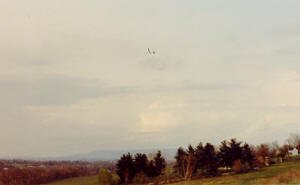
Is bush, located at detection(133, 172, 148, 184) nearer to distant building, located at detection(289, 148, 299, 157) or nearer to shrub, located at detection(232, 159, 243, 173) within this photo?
shrub, located at detection(232, 159, 243, 173)

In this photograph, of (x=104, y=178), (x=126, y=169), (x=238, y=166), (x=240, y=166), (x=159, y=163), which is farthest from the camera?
(x=159, y=163)

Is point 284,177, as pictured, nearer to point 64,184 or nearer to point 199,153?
point 199,153

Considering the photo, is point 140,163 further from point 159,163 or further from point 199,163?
point 199,163

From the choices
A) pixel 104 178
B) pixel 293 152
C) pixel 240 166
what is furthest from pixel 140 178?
pixel 293 152

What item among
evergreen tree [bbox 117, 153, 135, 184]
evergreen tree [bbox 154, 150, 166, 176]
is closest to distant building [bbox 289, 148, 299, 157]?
evergreen tree [bbox 154, 150, 166, 176]

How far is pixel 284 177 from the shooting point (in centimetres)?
6856

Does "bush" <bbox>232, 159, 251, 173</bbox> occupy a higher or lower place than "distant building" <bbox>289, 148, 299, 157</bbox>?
lower

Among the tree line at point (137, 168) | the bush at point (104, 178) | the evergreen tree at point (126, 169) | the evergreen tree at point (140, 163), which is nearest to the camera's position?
the bush at point (104, 178)

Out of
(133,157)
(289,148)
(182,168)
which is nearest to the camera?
(182,168)

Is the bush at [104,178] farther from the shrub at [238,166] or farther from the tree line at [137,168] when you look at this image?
the shrub at [238,166]

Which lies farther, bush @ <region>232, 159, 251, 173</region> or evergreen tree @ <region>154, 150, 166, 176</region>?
evergreen tree @ <region>154, 150, 166, 176</region>

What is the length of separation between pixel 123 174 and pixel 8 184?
88828mm

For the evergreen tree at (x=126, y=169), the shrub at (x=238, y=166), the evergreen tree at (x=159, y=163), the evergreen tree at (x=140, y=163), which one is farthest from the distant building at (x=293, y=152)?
the evergreen tree at (x=126, y=169)

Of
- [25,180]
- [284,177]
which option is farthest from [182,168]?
[25,180]
